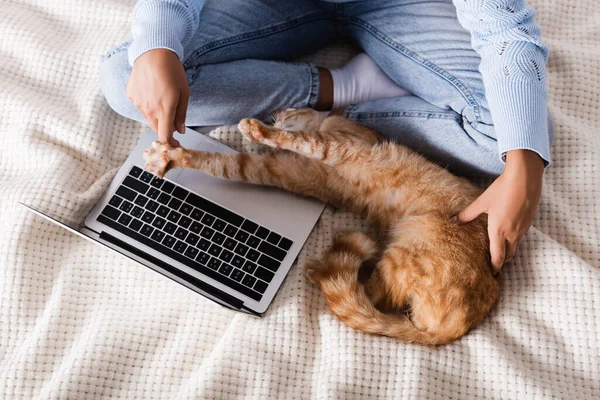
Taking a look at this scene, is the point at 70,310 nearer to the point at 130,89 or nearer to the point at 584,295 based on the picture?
the point at 130,89

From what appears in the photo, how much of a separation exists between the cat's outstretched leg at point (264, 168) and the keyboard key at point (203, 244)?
0.60ft

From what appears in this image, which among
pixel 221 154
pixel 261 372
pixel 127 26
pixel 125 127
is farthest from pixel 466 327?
pixel 127 26

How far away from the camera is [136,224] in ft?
4.09

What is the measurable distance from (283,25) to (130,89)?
536mm

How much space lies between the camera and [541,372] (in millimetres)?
1140

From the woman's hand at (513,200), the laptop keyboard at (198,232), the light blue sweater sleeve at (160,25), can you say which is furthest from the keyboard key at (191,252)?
the woman's hand at (513,200)

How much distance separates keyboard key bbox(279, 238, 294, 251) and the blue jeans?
15.5 inches

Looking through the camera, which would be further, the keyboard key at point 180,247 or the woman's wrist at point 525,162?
the keyboard key at point 180,247

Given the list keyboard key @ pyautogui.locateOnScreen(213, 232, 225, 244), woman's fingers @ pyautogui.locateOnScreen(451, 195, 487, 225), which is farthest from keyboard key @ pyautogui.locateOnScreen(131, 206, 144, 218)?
woman's fingers @ pyautogui.locateOnScreen(451, 195, 487, 225)

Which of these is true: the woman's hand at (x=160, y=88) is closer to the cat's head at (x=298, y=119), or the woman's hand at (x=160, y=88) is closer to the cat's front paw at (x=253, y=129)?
the cat's front paw at (x=253, y=129)

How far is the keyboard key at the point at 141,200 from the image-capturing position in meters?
1.27

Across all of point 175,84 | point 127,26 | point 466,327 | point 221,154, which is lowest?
point 466,327

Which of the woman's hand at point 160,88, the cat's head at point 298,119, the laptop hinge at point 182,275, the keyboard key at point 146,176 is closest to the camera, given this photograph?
the woman's hand at point 160,88

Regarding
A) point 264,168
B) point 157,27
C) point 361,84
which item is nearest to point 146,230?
point 264,168
